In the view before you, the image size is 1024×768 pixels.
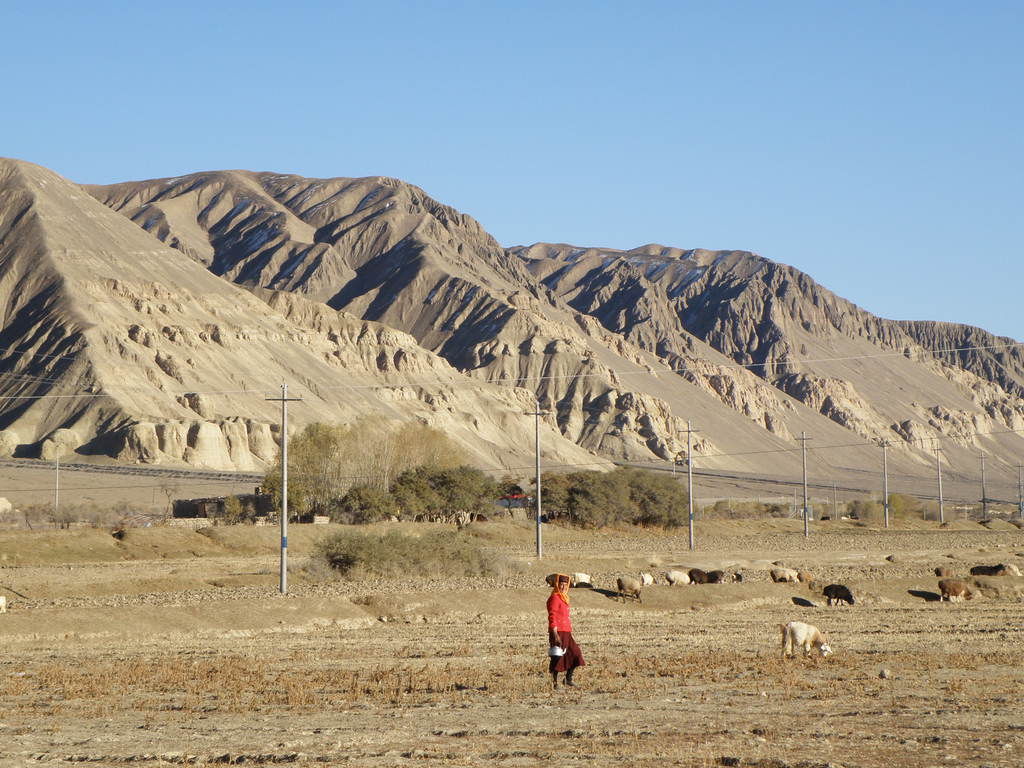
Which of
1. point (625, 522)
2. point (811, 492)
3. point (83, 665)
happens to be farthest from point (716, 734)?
point (811, 492)

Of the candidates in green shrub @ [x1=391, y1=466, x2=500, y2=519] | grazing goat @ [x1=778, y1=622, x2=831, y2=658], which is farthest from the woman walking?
green shrub @ [x1=391, y1=466, x2=500, y2=519]

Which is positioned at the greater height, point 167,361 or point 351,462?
point 167,361

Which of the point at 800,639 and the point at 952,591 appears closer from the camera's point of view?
the point at 800,639

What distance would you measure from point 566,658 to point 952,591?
20.7 metres

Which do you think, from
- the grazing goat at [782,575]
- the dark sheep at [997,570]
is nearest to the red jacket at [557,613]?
the grazing goat at [782,575]

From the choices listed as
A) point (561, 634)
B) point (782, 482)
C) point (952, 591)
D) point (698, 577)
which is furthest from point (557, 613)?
point (782, 482)

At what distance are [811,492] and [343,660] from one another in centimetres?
13403

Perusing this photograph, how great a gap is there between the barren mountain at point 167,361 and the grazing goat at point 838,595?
7057 centimetres

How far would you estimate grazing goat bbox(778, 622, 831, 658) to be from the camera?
19.6 m

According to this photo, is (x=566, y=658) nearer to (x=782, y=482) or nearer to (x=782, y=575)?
(x=782, y=575)

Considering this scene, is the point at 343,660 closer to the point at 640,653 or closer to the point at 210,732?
the point at 640,653

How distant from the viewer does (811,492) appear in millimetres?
149000

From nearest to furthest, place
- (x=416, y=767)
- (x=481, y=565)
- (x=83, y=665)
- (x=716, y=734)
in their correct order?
(x=416, y=767)
(x=716, y=734)
(x=83, y=665)
(x=481, y=565)

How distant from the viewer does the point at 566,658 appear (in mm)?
16469
